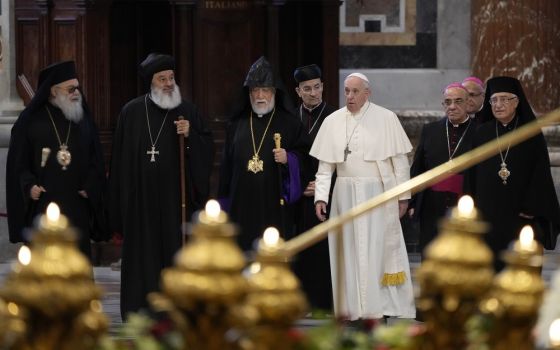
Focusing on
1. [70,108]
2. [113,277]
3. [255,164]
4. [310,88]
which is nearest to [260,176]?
[255,164]

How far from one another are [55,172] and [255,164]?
131 cm

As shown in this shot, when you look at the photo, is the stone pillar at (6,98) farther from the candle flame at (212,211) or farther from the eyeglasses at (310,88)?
the candle flame at (212,211)

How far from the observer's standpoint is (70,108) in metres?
10.7

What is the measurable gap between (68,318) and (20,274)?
0.46ft

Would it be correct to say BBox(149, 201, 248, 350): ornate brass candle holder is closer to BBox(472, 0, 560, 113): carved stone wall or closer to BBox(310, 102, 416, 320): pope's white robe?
BBox(310, 102, 416, 320): pope's white robe

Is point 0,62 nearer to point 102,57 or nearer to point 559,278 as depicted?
point 102,57

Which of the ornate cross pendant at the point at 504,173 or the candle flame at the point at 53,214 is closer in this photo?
Answer: the candle flame at the point at 53,214

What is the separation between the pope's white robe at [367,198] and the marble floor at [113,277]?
760mm

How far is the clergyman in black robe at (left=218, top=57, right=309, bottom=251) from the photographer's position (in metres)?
10.8

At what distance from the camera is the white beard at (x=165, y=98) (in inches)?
419

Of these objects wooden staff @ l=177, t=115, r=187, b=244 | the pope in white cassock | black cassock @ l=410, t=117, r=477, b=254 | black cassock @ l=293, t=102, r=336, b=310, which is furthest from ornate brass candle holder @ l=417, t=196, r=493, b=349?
black cassock @ l=293, t=102, r=336, b=310

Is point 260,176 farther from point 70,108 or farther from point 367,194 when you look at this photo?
point 70,108

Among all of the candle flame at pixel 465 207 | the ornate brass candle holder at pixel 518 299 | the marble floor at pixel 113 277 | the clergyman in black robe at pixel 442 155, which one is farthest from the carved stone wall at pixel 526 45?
the ornate brass candle holder at pixel 518 299

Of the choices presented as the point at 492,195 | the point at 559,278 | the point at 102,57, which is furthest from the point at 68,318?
the point at 102,57
